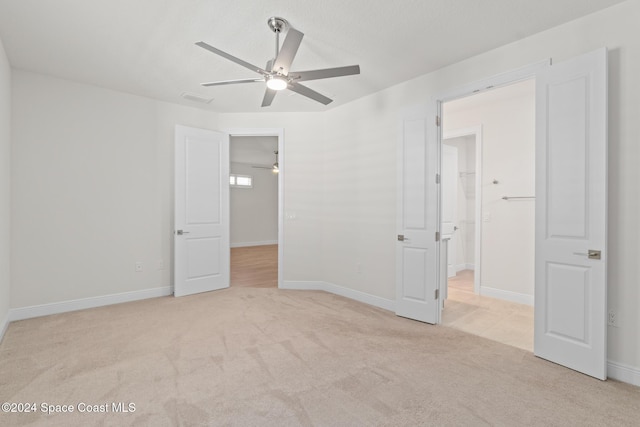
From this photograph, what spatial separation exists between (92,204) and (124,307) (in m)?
1.36

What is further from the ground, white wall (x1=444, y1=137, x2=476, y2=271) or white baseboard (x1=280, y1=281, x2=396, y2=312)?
white wall (x1=444, y1=137, x2=476, y2=271)

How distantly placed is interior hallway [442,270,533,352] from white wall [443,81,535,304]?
294mm

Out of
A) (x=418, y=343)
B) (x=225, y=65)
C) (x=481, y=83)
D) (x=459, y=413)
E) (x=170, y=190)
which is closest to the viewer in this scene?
(x=459, y=413)

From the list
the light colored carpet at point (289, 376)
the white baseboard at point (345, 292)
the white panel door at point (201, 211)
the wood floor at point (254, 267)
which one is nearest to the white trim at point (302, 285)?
the white baseboard at point (345, 292)

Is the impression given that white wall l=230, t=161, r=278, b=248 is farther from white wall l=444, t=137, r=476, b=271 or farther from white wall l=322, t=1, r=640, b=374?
white wall l=444, t=137, r=476, b=271

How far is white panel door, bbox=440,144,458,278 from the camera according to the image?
17.9 feet

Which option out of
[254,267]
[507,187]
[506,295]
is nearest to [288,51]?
[507,187]

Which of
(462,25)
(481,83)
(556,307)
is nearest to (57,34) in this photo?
(462,25)

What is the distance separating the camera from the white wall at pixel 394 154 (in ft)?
7.43

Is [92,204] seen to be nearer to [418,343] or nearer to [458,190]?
[418,343]

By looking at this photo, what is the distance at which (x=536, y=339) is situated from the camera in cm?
263

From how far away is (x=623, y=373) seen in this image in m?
2.25

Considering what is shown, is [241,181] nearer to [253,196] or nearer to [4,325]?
[253,196]

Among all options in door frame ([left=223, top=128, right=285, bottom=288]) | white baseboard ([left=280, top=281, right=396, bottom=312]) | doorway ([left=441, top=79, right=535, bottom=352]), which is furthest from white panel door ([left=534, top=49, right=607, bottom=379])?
door frame ([left=223, top=128, right=285, bottom=288])
